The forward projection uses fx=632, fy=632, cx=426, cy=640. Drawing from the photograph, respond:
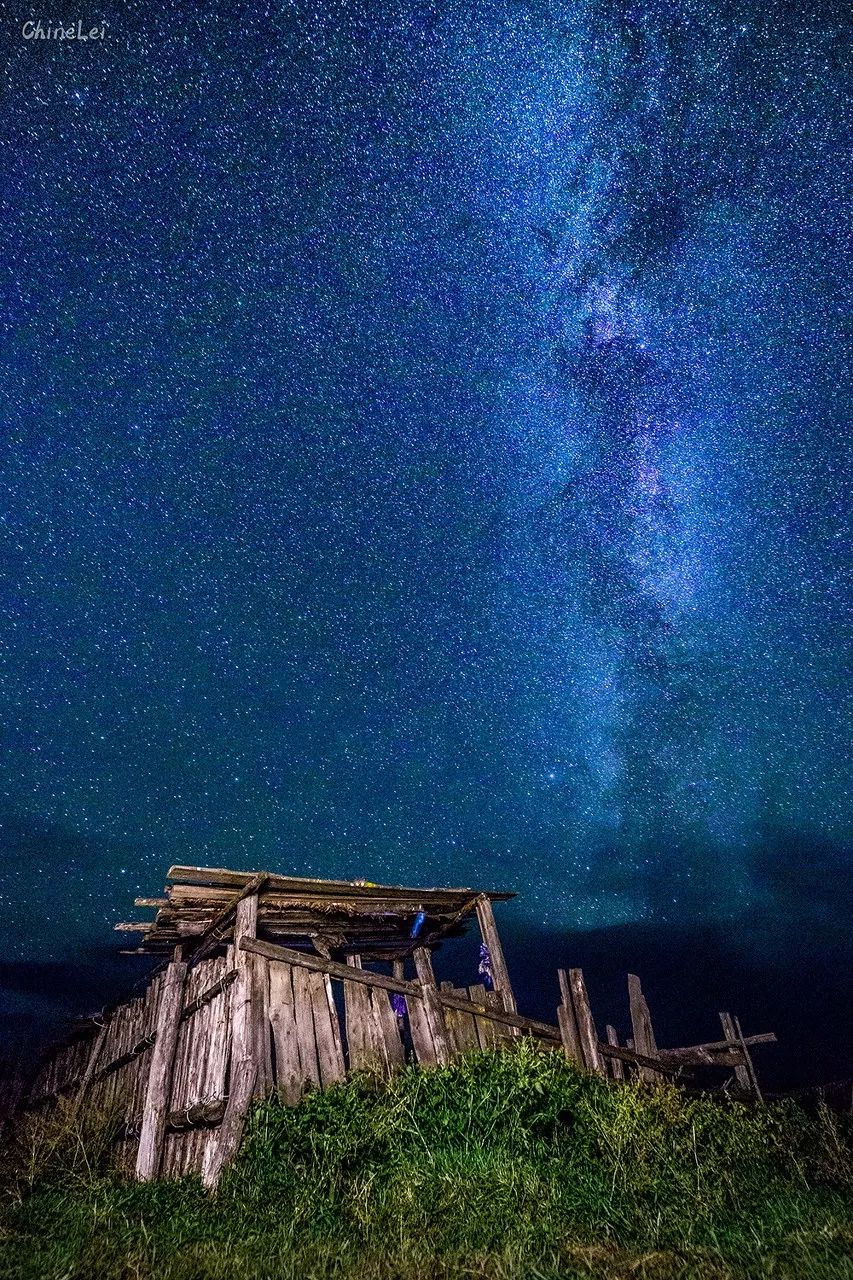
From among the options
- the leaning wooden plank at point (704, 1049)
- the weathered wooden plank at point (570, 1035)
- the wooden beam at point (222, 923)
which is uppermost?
the wooden beam at point (222, 923)

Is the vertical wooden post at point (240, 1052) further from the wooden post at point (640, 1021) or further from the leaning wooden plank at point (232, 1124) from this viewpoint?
the wooden post at point (640, 1021)

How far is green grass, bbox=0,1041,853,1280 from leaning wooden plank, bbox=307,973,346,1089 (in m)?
1.05

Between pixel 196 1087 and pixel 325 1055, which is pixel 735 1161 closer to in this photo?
pixel 325 1055

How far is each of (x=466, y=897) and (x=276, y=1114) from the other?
4.55 meters

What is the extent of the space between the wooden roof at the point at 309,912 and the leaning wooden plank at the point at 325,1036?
1065 mm

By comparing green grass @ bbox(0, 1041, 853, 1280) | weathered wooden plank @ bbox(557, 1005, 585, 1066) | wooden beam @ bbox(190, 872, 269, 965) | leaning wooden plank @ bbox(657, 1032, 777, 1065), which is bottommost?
green grass @ bbox(0, 1041, 853, 1280)

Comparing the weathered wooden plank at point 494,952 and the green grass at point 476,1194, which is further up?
the weathered wooden plank at point 494,952

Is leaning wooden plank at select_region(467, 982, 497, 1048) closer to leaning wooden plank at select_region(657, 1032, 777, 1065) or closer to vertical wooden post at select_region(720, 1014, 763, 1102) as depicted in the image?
leaning wooden plank at select_region(657, 1032, 777, 1065)

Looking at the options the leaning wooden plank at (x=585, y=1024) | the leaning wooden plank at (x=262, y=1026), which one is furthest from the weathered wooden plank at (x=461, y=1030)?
the leaning wooden plank at (x=262, y=1026)

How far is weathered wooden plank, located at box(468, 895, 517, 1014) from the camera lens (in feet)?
33.4

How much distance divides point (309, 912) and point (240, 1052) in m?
2.40

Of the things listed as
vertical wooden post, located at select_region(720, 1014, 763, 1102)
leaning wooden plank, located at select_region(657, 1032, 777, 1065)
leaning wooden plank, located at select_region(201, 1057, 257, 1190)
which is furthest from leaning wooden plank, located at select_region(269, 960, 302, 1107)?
vertical wooden post, located at select_region(720, 1014, 763, 1102)

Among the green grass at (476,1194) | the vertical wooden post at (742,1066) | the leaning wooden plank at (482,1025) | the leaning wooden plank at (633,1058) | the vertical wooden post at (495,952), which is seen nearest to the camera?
the green grass at (476,1194)

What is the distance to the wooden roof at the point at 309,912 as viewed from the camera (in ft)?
28.8
